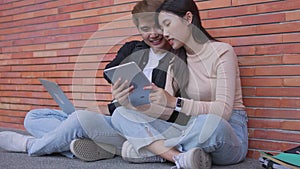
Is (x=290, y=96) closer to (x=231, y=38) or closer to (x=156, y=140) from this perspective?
(x=231, y=38)

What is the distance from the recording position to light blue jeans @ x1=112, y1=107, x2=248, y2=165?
5.07ft

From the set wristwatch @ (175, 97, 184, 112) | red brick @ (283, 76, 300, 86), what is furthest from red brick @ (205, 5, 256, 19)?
wristwatch @ (175, 97, 184, 112)

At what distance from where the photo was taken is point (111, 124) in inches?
74.7

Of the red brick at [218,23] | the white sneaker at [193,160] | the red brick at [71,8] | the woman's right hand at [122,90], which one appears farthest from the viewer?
the red brick at [71,8]

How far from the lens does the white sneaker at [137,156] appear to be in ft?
5.78

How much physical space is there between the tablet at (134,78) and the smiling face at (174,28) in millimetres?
265

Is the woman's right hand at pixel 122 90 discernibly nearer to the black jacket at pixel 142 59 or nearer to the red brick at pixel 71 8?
the black jacket at pixel 142 59

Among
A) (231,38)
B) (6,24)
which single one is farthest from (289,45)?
(6,24)

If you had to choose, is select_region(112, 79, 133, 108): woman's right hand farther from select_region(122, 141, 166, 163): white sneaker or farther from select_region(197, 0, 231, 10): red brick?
select_region(197, 0, 231, 10): red brick

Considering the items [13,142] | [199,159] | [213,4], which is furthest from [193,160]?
[13,142]

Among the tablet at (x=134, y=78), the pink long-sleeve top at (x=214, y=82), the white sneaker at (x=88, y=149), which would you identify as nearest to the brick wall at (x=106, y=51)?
the pink long-sleeve top at (x=214, y=82)

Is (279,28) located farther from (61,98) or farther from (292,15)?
(61,98)

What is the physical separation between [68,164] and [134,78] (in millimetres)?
493

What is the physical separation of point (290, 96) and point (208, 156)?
468 millimetres
